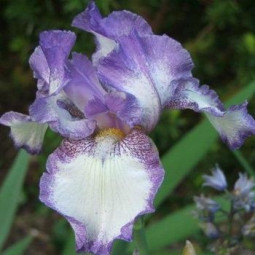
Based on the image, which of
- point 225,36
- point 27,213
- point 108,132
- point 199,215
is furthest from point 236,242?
point 27,213

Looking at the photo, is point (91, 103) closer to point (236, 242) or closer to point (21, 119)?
point (21, 119)

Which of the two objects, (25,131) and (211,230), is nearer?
(25,131)

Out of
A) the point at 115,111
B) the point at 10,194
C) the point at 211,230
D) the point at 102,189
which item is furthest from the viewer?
the point at 10,194

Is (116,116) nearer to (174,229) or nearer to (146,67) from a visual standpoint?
(146,67)

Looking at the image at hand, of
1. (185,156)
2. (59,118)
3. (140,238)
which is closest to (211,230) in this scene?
(140,238)

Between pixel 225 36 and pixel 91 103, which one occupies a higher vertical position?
pixel 91 103

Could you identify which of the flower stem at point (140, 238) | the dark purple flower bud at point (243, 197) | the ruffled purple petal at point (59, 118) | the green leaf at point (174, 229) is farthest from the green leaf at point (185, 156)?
the ruffled purple petal at point (59, 118)

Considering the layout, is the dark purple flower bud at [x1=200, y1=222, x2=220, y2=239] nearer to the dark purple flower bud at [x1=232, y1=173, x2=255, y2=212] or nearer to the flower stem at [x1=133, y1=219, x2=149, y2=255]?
the dark purple flower bud at [x1=232, y1=173, x2=255, y2=212]
